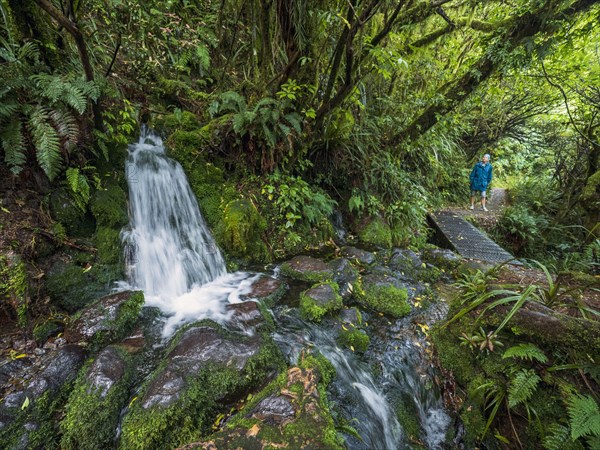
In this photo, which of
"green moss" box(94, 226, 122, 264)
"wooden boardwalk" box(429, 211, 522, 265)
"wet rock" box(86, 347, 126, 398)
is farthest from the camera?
"wooden boardwalk" box(429, 211, 522, 265)

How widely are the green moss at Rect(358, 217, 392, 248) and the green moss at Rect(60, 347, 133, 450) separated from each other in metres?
4.95

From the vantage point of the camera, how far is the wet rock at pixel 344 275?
3851 mm

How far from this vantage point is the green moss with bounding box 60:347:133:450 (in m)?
1.75

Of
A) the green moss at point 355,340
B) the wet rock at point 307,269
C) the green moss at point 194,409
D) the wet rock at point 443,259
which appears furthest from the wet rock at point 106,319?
Answer: the wet rock at point 443,259

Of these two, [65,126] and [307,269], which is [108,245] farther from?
[307,269]

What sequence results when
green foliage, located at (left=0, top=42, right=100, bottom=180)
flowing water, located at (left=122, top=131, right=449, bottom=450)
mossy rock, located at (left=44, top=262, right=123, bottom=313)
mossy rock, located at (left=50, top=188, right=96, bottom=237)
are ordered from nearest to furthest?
flowing water, located at (left=122, top=131, right=449, bottom=450)
green foliage, located at (left=0, top=42, right=100, bottom=180)
mossy rock, located at (left=44, top=262, right=123, bottom=313)
mossy rock, located at (left=50, top=188, right=96, bottom=237)

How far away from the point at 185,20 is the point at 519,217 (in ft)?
35.0

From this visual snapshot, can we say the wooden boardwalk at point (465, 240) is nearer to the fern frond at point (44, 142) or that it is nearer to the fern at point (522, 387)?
the fern at point (522, 387)

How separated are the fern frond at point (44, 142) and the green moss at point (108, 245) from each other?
93 cm

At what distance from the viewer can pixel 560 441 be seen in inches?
64.6

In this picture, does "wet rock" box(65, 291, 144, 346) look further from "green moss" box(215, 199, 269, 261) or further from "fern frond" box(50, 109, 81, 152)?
"fern frond" box(50, 109, 81, 152)

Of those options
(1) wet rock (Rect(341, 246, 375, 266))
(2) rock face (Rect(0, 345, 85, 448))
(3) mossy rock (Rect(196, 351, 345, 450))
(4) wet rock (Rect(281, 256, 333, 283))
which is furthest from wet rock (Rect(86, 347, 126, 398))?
(1) wet rock (Rect(341, 246, 375, 266))

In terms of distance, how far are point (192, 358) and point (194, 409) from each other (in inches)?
16.4

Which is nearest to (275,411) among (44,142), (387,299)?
(387,299)
